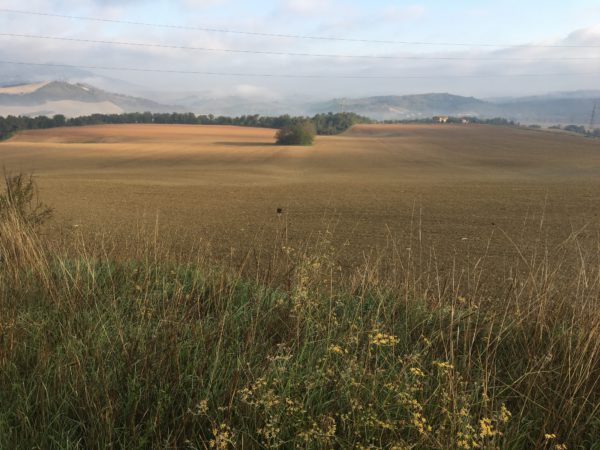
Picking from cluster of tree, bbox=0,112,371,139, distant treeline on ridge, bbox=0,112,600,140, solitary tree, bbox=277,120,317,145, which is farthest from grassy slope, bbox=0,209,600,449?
cluster of tree, bbox=0,112,371,139

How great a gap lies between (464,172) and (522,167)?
36.4 feet

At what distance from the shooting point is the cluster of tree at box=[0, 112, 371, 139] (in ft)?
373

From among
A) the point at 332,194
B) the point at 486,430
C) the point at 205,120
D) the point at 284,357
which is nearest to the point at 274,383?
the point at 284,357

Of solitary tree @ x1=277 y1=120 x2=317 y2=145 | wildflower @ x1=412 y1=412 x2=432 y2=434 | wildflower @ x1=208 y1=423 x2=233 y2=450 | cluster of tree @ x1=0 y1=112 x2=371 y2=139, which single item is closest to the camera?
wildflower @ x1=208 y1=423 x2=233 y2=450

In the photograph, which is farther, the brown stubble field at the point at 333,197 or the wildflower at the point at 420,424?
the brown stubble field at the point at 333,197

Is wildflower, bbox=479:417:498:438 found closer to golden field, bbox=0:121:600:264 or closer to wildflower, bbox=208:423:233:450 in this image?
wildflower, bbox=208:423:233:450

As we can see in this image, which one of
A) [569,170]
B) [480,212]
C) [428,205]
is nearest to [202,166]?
[428,205]

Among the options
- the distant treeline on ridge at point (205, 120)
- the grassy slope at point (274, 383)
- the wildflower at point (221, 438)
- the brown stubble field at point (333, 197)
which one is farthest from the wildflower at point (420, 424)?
the distant treeline on ridge at point (205, 120)

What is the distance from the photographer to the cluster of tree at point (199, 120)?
4471 inches

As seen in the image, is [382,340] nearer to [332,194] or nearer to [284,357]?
[284,357]

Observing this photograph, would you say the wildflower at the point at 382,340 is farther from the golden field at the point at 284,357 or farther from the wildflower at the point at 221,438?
the wildflower at the point at 221,438

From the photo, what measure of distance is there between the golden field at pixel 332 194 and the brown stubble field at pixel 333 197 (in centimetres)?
10

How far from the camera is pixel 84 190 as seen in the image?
28750 mm

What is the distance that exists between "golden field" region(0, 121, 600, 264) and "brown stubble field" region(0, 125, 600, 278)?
0.10 m
